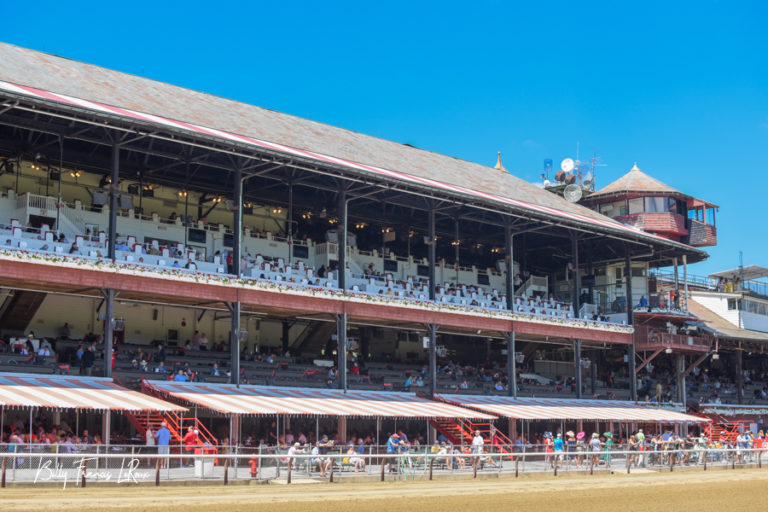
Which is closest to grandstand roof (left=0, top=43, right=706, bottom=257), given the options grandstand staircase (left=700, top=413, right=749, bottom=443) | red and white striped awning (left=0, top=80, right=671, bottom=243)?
red and white striped awning (left=0, top=80, right=671, bottom=243)

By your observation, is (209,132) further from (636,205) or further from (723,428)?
(723,428)

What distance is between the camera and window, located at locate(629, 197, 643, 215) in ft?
220

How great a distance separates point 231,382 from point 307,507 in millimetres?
16885

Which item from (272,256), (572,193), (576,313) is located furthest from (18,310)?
(572,193)

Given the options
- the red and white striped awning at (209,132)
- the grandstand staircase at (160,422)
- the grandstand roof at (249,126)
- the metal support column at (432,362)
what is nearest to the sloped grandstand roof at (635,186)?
the grandstand roof at (249,126)

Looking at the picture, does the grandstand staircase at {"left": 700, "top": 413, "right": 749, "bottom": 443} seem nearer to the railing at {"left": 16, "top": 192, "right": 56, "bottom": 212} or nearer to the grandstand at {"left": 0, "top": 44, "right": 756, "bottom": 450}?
the grandstand at {"left": 0, "top": 44, "right": 756, "bottom": 450}

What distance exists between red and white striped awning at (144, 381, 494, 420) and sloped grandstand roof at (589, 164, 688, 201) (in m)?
30.0

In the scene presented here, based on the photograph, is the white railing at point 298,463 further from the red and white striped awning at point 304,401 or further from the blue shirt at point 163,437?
the red and white striped awning at point 304,401

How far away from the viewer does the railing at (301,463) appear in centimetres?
2334

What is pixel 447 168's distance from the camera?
59.2 m

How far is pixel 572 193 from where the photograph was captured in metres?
69.4

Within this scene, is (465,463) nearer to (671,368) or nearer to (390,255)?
(390,255)

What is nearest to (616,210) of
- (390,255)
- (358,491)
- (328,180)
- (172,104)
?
(390,255)

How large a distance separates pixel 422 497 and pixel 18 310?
2243cm
